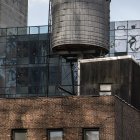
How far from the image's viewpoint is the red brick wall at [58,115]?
37.0m

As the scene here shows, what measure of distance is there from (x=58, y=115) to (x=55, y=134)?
122cm

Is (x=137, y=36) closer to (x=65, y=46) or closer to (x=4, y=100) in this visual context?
(x=65, y=46)

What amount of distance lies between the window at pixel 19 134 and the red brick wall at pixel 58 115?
12.4 inches

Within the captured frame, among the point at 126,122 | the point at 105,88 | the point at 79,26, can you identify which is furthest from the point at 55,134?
the point at 79,26

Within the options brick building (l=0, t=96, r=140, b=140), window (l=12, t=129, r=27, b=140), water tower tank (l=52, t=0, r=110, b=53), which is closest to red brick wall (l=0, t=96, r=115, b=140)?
brick building (l=0, t=96, r=140, b=140)

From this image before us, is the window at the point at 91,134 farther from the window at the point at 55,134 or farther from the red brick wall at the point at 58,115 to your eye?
the window at the point at 55,134

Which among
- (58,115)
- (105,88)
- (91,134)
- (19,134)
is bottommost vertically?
(19,134)

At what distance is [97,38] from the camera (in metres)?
51.6

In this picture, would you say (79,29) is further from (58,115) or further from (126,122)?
(58,115)

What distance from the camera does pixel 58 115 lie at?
38.1m

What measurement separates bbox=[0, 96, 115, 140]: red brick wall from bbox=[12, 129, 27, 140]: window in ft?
1.03

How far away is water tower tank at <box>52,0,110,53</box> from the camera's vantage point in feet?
168

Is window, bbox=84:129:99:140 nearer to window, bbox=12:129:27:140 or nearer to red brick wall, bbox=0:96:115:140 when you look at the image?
red brick wall, bbox=0:96:115:140

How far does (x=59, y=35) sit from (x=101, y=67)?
794 cm
